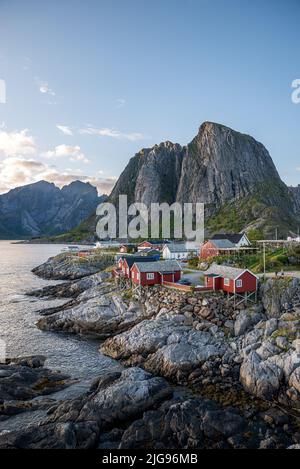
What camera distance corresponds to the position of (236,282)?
3497 cm

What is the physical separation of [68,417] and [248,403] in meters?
11.6

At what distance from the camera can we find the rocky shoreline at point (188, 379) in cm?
1831

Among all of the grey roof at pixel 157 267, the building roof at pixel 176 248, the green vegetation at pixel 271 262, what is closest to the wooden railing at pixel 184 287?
the grey roof at pixel 157 267

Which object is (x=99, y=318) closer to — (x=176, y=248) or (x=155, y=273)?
(x=155, y=273)

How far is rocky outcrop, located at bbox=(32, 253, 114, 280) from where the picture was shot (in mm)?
82375

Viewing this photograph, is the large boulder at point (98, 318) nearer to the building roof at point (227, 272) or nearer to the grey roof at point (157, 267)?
the grey roof at point (157, 267)

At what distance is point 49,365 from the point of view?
29.5 metres

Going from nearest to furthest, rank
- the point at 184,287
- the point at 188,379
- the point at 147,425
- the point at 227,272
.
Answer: the point at 147,425 < the point at 188,379 < the point at 227,272 < the point at 184,287

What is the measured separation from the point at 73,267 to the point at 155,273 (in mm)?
47220

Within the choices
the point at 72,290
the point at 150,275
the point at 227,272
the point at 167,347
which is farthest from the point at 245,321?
the point at 72,290

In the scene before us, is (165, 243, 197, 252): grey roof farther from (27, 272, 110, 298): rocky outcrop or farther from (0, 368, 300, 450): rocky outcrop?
(0, 368, 300, 450): rocky outcrop

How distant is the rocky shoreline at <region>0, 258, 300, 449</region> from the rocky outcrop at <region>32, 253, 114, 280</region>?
41871 millimetres

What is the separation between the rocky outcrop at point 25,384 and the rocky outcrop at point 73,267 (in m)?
52.2
